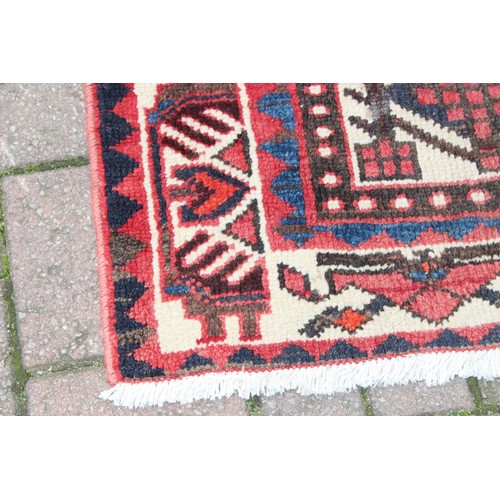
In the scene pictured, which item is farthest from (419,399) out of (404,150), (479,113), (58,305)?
(58,305)

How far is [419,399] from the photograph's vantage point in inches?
50.7

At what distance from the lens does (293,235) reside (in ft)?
4.32

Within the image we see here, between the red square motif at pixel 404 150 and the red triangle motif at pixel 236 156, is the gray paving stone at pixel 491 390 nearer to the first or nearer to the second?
the red square motif at pixel 404 150

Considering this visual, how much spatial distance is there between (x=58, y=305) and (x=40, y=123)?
45 cm

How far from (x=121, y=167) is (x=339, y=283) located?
576 millimetres

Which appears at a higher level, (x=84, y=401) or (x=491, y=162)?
(x=491, y=162)

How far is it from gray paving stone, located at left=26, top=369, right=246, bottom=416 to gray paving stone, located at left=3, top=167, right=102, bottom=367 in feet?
0.16

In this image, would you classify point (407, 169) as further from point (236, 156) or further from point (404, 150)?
point (236, 156)

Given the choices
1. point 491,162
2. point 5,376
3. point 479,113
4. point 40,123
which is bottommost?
point 5,376

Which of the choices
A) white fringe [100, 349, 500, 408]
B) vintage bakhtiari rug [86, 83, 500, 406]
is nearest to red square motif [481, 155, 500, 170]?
vintage bakhtiari rug [86, 83, 500, 406]

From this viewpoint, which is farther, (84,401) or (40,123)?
(40,123)

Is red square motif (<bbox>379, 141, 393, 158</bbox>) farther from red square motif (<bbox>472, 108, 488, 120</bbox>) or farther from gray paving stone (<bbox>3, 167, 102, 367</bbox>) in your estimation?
gray paving stone (<bbox>3, 167, 102, 367</bbox>)

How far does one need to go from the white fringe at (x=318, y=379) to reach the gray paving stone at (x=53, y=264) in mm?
153

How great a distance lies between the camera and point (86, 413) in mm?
1261
